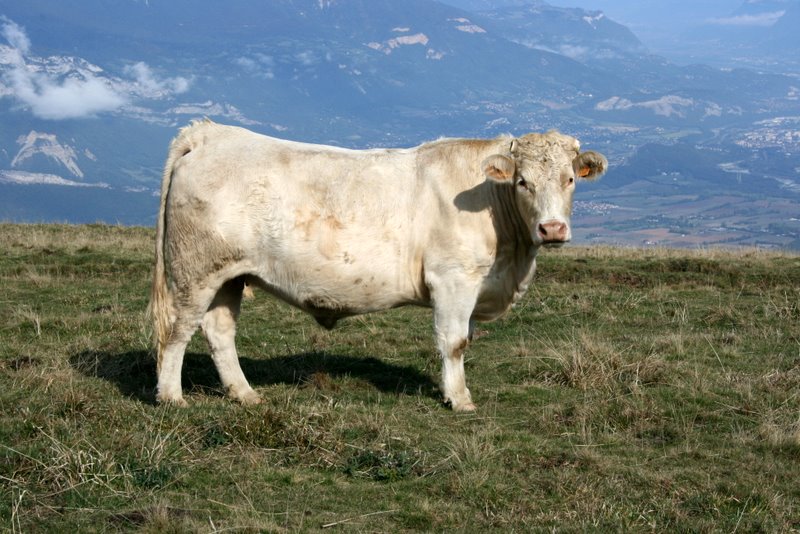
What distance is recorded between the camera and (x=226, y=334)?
973 centimetres

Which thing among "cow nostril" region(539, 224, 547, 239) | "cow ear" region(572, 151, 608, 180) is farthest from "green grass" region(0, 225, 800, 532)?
"cow ear" region(572, 151, 608, 180)

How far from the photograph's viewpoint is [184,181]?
30.3 feet

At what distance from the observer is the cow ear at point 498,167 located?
918 cm

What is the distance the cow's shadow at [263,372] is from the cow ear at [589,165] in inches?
103

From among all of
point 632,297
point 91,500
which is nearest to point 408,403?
point 91,500

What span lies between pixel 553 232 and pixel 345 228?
1.94 m

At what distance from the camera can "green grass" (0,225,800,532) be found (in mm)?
6371

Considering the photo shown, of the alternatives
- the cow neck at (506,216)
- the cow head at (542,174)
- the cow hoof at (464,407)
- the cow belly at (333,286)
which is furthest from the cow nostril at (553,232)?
the cow hoof at (464,407)

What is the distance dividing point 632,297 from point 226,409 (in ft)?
25.3

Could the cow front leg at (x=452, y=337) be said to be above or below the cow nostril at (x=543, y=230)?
below

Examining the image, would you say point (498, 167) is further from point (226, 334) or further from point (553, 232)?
point (226, 334)

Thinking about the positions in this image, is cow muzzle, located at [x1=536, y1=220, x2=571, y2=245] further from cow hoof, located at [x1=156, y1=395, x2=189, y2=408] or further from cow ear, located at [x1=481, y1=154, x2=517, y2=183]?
cow hoof, located at [x1=156, y1=395, x2=189, y2=408]

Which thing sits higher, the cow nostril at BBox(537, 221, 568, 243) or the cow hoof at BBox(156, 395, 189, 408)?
the cow nostril at BBox(537, 221, 568, 243)

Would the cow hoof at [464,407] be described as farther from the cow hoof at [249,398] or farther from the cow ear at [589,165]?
the cow ear at [589,165]
